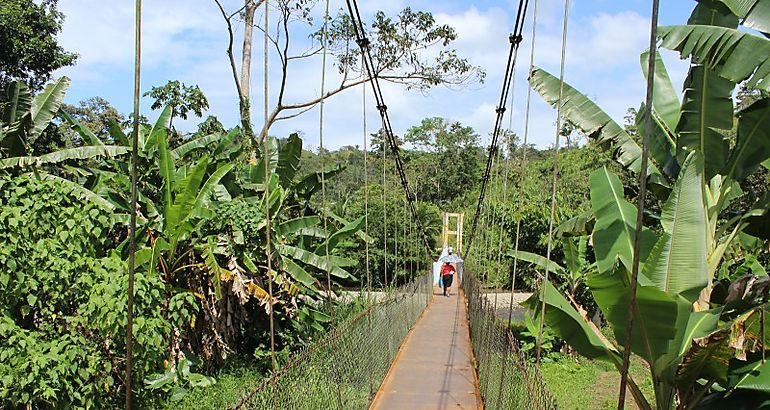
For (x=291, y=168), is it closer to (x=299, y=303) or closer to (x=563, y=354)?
(x=299, y=303)

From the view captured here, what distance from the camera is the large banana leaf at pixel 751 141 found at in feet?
11.4

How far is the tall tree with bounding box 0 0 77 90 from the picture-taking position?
9.68m

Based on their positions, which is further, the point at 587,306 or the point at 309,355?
the point at 587,306

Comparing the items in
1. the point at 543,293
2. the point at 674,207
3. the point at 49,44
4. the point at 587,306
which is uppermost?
the point at 49,44

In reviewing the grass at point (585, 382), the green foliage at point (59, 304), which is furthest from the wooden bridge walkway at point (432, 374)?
the green foliage at point (59, 304)

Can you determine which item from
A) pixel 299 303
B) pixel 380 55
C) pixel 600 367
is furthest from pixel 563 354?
pixel 380 55

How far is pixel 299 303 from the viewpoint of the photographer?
7293mm

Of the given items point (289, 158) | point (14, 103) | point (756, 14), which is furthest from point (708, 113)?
point (14, 103)

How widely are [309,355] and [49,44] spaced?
893cm

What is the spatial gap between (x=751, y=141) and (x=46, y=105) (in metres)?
5.12

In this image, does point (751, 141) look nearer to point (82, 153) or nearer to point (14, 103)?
point (82, 153)

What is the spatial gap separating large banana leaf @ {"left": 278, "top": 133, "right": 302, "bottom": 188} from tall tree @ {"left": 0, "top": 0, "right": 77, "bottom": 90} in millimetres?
4883

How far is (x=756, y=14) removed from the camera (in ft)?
10.2

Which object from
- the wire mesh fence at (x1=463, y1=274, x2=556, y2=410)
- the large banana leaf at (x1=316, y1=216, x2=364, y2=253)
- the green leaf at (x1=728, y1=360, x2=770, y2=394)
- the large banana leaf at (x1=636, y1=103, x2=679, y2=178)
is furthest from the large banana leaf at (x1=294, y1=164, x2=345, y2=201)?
the green leaf at (x1=728, y1=360, x2=770, y2=394)
